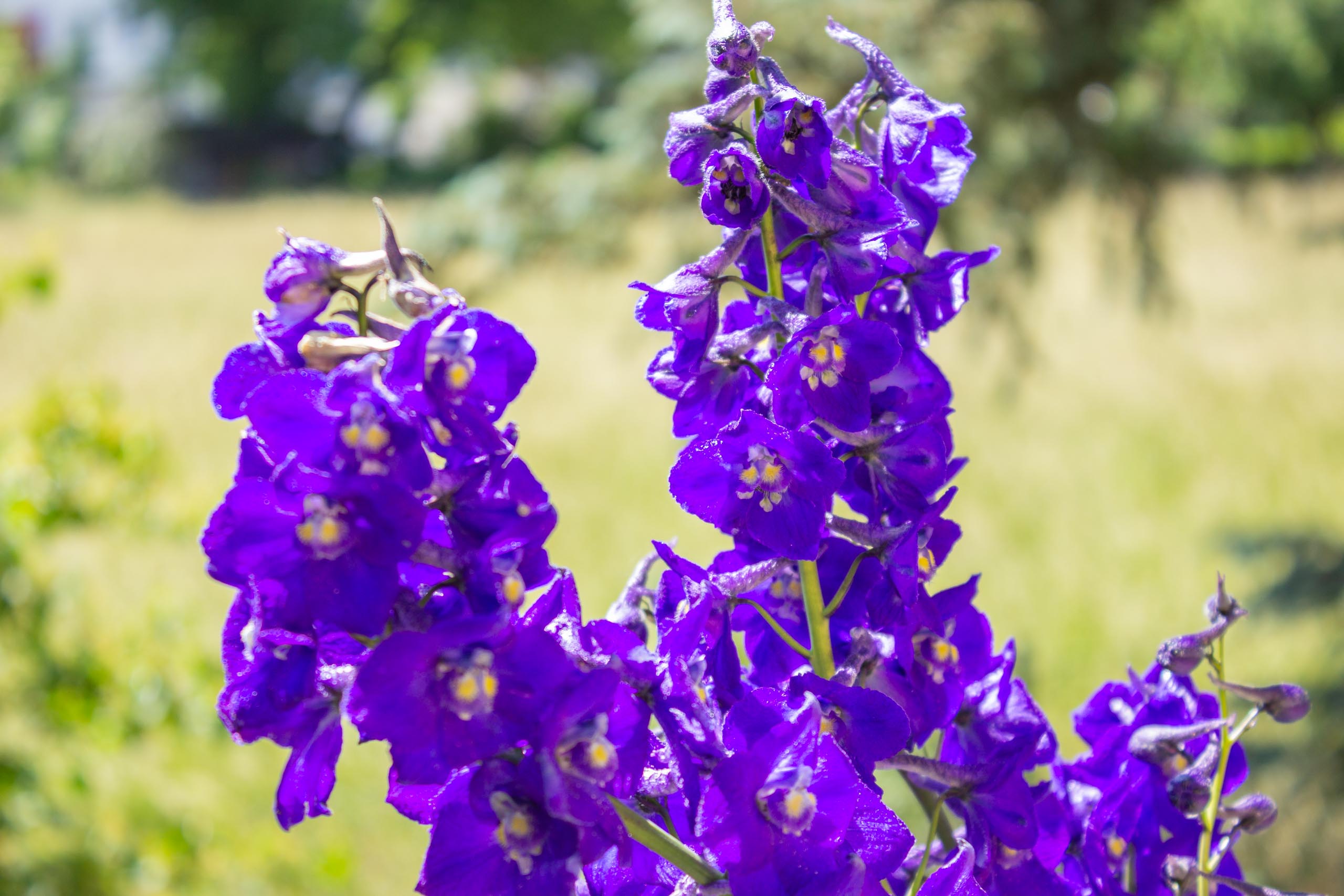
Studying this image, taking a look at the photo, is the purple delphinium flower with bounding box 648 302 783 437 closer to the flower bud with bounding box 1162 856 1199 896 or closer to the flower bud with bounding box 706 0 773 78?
the flower bud with bounding box 706 0 773 78

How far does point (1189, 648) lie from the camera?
0.95 metres

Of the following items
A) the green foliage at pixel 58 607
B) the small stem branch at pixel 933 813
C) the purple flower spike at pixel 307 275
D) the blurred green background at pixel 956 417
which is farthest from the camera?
the blurred green background at pixel 956 417

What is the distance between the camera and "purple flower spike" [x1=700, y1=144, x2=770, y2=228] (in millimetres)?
818

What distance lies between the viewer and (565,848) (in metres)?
0.67

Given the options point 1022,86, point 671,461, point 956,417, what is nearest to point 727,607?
point 1022,86

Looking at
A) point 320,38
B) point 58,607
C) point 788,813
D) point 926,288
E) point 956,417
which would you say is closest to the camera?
point 788,813

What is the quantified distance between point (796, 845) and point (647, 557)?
0.27 metres

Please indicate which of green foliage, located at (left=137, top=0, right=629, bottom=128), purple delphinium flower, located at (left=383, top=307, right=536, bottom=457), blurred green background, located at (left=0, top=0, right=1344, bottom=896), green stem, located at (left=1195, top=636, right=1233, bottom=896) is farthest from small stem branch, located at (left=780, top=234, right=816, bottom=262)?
green foliage, located at (left=137, top=0, right=629, bottom=128)

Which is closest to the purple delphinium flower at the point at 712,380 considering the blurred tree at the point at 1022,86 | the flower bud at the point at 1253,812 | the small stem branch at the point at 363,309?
the small stem branch at the point at 363,309

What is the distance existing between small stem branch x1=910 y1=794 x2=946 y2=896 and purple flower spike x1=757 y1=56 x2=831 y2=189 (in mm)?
459

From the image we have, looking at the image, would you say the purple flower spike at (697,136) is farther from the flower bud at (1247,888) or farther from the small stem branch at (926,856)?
the flower bud at (1247,888)

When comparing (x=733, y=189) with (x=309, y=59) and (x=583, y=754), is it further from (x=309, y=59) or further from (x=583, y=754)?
(x=309, y=59)

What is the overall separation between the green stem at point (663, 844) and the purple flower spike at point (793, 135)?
0.43m

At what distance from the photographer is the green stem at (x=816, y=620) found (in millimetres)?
844
